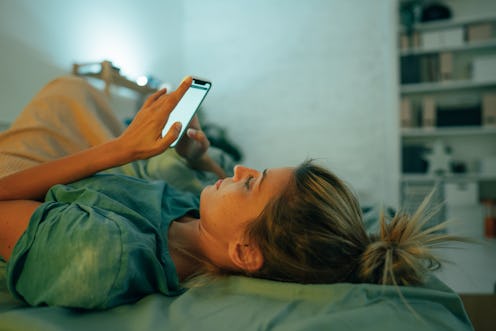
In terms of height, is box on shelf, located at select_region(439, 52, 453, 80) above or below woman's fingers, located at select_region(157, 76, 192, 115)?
below

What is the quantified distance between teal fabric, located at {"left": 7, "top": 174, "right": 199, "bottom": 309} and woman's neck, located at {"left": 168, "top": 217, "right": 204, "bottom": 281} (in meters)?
0.08

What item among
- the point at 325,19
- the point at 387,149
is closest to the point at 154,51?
the point at 325,19

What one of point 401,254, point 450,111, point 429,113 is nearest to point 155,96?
point 401,254

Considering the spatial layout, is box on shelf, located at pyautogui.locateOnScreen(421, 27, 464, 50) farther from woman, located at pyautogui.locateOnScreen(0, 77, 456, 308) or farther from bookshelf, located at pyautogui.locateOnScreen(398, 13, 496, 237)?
woman, located at pyautogui.locateOnScreen(0, 77, 456, 308)

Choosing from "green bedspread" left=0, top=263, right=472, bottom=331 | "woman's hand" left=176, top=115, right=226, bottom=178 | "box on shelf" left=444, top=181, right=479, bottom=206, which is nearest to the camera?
"green bedspread" left=0, top=263, right=472, bottom=331

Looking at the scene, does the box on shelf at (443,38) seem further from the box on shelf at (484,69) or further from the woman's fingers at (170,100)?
the woman's fingers at (170,100)

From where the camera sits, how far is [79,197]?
0.72 metres

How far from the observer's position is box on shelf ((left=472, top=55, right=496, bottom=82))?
2836mm

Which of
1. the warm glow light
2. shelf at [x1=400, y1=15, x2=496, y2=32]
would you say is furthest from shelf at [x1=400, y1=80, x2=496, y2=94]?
the warm glow light

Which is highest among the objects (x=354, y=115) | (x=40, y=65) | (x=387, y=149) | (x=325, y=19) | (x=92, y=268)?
(x=325, y=19)

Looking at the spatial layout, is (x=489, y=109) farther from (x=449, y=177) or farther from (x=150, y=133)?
(x=150, y=133)

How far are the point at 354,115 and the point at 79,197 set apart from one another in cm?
299

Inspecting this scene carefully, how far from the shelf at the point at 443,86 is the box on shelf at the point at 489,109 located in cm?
11

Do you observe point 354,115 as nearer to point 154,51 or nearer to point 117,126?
point 154,51
